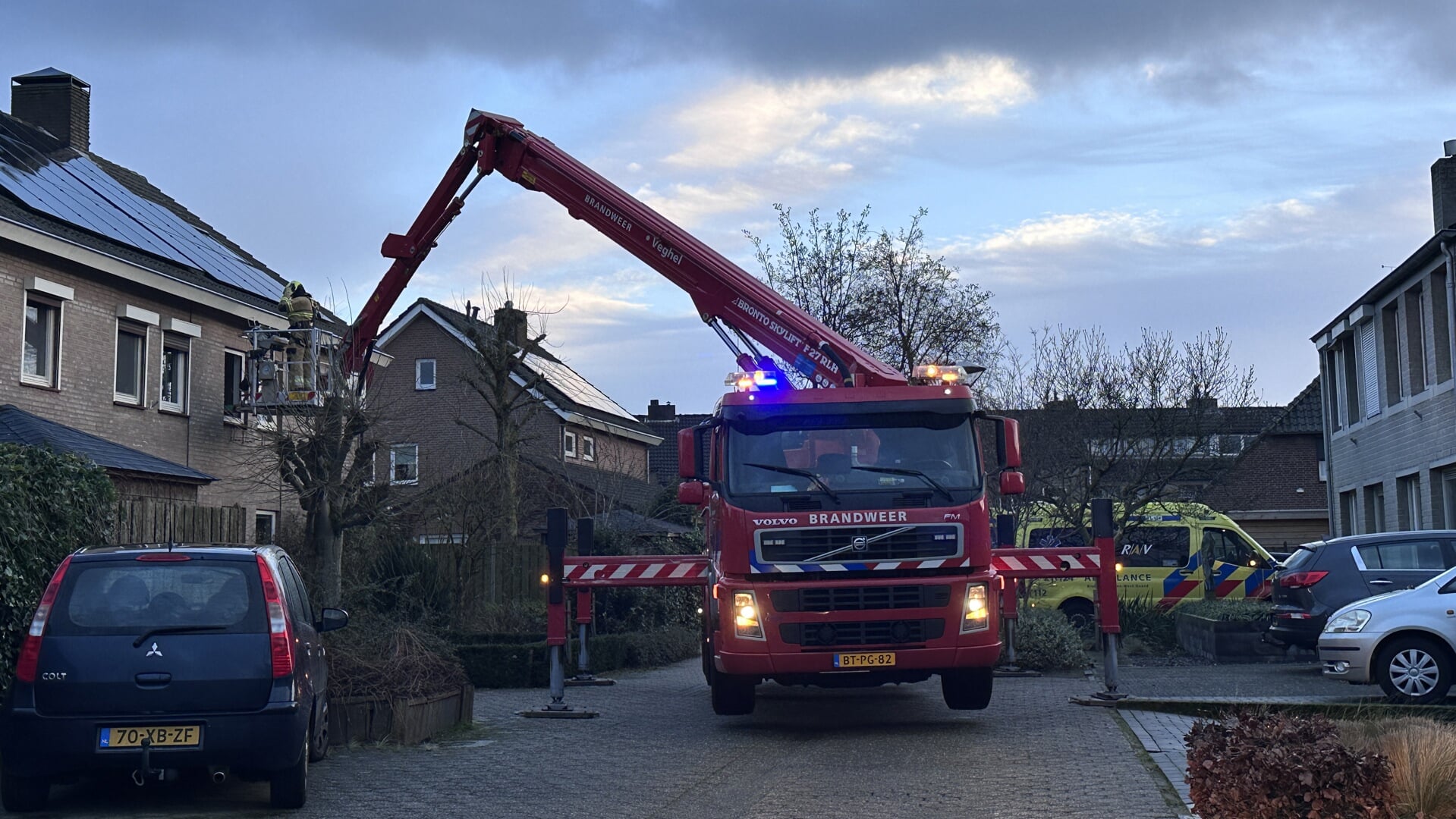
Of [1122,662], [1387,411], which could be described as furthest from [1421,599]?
[1387,411]

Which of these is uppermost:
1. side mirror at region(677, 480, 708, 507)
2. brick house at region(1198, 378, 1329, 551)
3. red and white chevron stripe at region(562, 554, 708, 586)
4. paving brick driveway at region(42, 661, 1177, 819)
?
brick house at region(1198, 378, 1329, 551)

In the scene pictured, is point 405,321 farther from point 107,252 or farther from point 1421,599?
point 1421,599

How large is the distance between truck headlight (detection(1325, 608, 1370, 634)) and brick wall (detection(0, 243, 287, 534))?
1210cm

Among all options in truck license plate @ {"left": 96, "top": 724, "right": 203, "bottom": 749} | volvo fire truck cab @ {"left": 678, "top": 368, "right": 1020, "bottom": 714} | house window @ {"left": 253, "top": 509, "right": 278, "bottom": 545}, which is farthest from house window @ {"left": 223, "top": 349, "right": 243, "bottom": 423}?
truck license plate @ {"left": 96, "top": 724, "right": 203, "bottom": 749}

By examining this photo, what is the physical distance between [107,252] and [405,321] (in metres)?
24.6

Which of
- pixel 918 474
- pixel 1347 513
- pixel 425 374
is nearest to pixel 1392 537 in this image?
pixel 918 474

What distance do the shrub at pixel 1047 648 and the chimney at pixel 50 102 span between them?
61.6ft

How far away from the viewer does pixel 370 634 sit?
1274cm

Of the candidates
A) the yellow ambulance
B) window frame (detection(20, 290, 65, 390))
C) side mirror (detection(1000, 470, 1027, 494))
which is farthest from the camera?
the yellow ambulance

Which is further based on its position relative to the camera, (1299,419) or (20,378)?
(1299,419)

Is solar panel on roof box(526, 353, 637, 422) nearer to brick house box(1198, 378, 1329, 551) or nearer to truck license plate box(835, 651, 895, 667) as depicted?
brick house box(1198, 378, 1329, 551)

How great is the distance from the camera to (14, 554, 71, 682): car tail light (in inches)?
319

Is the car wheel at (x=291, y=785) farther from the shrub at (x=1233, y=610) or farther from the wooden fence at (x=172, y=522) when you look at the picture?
the shrub at (x=1233, y=610)

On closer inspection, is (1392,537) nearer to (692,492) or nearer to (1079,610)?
(1079,610)
